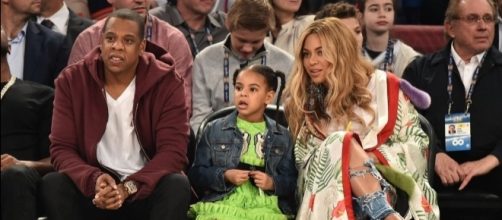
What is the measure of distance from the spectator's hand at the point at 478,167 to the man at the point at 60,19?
2.30 m

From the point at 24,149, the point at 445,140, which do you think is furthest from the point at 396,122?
the point at 24,149

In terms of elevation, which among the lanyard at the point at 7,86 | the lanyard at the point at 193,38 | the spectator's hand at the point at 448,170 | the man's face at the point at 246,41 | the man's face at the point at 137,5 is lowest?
the spectator's hand at the point at 448,170

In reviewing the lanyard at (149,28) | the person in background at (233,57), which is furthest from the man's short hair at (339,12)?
the lanyard at (149,28)

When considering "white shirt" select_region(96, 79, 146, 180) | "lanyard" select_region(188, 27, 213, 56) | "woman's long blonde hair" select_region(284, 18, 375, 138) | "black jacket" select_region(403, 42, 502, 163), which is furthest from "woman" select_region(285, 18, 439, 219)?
"lanyard" select_region(188, 27, 213, 56)

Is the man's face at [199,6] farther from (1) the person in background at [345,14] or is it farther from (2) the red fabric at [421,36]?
(2) the red fabric at [421,36]

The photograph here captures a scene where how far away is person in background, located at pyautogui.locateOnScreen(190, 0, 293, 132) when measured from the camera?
6051mm

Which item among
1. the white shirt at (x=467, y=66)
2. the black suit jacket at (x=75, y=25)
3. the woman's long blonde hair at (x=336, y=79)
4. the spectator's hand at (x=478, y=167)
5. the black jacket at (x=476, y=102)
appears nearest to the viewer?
the woman's long blonde hair at (x=336, y=79)

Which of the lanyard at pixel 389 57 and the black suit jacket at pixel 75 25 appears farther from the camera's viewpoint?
the lanyard at pixel 389 57

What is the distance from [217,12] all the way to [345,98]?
78.3 inches

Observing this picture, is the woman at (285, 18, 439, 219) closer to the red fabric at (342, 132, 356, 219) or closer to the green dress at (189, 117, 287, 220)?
the red fabric at (342, 132, 356, 219)

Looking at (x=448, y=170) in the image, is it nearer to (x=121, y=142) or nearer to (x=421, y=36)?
(x=121, y=142)

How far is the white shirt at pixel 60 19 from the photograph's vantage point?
679 cm

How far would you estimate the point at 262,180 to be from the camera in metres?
5.12

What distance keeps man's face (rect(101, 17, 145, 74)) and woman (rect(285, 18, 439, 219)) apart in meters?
0.74
